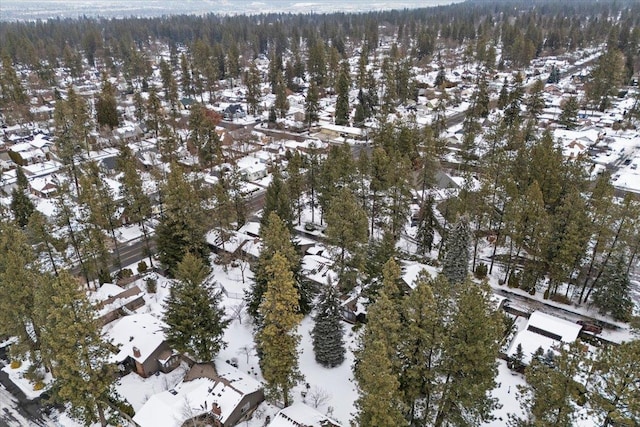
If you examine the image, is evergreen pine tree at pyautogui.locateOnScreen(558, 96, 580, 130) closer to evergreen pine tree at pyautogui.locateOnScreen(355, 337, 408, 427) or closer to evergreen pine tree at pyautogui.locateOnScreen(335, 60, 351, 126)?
evergreen pine tree at pyautogui.locateOnScreen(335, 60, 351, 126)

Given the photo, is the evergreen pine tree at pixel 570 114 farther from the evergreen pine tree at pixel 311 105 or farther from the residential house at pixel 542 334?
the residential house at pixel 542 334

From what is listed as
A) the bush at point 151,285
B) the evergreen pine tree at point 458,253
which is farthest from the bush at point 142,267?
the evergreen pine tree at point 458,253

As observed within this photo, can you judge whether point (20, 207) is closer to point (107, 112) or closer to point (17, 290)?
point (17, 290)

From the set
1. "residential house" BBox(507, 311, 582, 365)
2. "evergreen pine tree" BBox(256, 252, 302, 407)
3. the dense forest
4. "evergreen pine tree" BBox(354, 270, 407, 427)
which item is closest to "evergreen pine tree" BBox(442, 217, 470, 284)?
the dense forest

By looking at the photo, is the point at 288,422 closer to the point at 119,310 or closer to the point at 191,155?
the point at 119,310

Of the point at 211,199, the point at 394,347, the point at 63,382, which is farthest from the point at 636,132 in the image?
the point at 63,382
